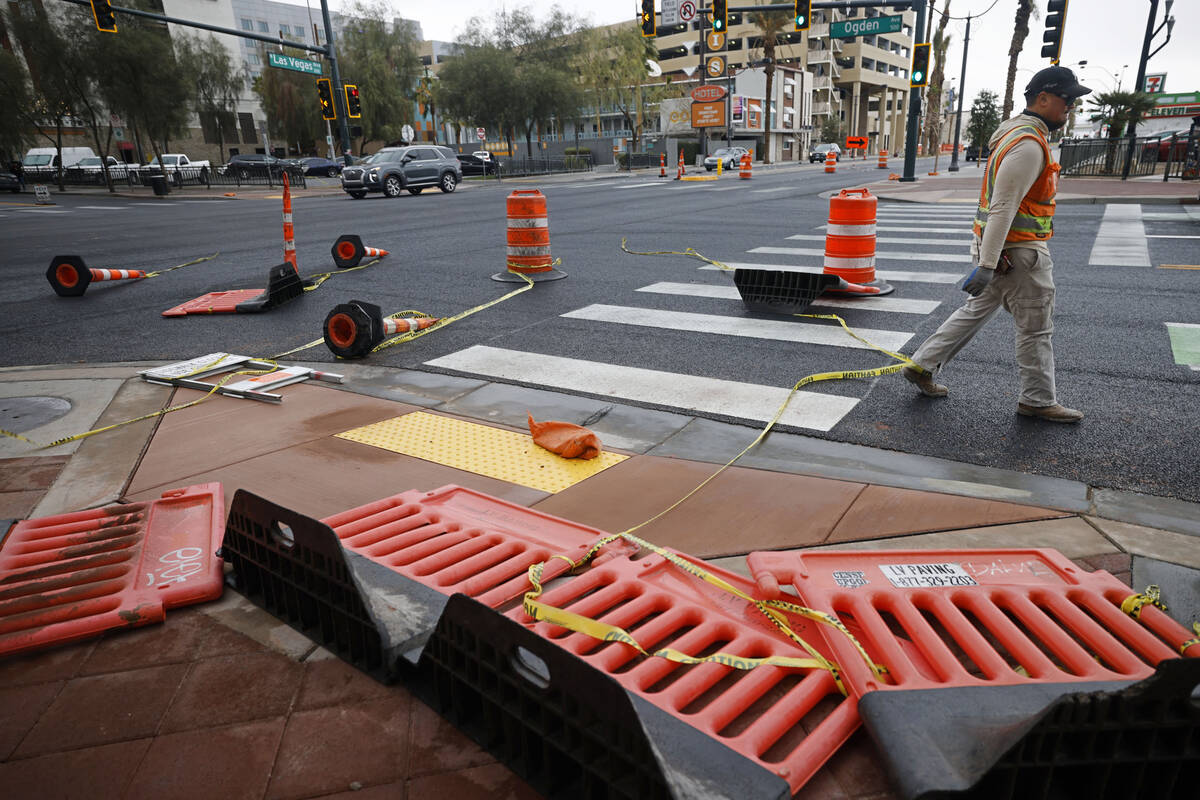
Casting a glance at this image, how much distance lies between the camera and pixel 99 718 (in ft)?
7.48

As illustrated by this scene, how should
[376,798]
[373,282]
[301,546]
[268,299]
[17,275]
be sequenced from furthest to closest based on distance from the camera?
[17,275], [373,282], [268,299], [301,546], [376,798]

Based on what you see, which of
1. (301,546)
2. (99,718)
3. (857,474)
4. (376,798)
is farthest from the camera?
(857,474)

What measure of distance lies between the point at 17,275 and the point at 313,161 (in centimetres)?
4232

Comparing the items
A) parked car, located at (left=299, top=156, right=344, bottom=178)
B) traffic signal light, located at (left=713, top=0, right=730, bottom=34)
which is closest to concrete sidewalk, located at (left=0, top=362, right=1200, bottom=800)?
traffic signal light, located at (left=713, top=0, right=730, bottom=34)

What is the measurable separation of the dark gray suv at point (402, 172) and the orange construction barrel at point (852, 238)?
83.9 feet

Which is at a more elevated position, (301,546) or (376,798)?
(301,546)

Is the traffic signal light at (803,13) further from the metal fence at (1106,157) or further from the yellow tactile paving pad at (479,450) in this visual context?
the yellow tactile paving pad at (479,450)

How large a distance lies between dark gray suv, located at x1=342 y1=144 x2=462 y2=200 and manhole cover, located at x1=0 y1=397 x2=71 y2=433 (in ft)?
86.2

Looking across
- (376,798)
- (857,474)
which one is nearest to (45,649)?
(376,798)

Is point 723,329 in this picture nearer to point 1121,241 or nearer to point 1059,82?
point 1059,82

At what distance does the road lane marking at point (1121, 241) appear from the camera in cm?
1016

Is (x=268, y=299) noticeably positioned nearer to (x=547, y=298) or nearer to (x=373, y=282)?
(x=373, y=282)

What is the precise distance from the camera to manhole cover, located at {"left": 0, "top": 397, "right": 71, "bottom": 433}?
4.86 metres

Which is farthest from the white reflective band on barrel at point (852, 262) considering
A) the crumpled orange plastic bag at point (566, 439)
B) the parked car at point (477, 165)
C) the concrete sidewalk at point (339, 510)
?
the parked car at point (477, 165)
